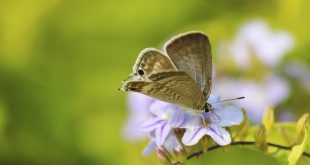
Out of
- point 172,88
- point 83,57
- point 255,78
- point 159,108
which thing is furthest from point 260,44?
point 172,88

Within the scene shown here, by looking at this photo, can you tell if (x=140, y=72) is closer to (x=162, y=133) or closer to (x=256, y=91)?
(x=162, y=133)

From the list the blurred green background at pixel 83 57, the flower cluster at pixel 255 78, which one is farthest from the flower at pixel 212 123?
the blurred green background at pixel 83 57

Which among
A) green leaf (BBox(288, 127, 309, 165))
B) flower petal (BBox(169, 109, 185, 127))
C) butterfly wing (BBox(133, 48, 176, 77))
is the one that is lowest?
green leaf (BBox(288, 127, 309, 165))

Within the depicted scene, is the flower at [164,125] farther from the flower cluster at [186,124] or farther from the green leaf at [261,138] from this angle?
the green leaf at [261,138]


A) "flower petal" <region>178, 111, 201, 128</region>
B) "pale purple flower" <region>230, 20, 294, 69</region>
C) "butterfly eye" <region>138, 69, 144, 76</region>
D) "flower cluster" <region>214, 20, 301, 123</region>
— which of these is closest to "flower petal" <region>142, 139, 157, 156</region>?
"flower petal" <region>178, 111, 201, 128</region>

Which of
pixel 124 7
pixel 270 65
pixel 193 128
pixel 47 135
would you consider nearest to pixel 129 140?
pixel 47 135

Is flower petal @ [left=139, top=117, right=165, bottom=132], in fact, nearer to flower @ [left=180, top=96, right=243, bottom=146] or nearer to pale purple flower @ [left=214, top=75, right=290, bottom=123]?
flower @ [left=180, top=96, right=243, bottom=146]

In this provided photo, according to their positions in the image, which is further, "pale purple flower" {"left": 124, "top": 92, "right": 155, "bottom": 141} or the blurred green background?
the blurred green background

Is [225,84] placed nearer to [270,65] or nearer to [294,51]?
[270,65]
